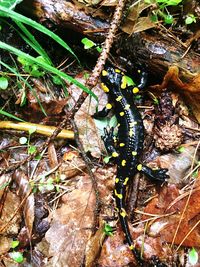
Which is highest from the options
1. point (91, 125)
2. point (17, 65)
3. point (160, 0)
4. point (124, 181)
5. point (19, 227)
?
point (160, 0)

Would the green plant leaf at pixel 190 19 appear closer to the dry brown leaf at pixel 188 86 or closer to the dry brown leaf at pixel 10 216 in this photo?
the dry brown leaf at pixel 188 86

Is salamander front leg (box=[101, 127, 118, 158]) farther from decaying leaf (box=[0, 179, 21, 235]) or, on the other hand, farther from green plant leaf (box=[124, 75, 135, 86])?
decaying leaf (box=[0, 179, 21, 235])

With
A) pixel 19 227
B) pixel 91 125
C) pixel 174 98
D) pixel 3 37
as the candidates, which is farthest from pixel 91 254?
pixel 3 37

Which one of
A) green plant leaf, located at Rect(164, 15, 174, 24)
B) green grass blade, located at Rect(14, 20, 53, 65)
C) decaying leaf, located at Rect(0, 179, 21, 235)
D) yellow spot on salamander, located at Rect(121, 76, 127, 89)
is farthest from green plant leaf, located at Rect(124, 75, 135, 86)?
decaying leaf, located at Rect(0, 179, 21, 235)

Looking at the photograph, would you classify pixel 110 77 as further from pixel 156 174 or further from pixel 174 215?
pixel 174 215

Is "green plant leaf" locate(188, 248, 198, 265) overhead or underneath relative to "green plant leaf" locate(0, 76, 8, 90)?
underneath

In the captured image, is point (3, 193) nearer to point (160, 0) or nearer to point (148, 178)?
point (148, 178)

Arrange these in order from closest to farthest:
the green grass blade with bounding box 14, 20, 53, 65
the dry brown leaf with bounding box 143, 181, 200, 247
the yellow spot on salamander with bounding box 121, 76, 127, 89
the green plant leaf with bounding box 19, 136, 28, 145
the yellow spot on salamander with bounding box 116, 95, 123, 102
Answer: the green grass blade with bounding box 14, 20, 53, 65 < the dry brown leaf with bounding box 143, 181, 200, 247 < the green plant leaf with bounding box 19, 136, 28, 145 < the yellow spot on salamander with bounding box 121, 76, 127, 89 < the yellow spot on salamander with bounding box 116, 95, 123, 102

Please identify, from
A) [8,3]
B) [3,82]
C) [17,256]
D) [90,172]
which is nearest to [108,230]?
[90,172]
